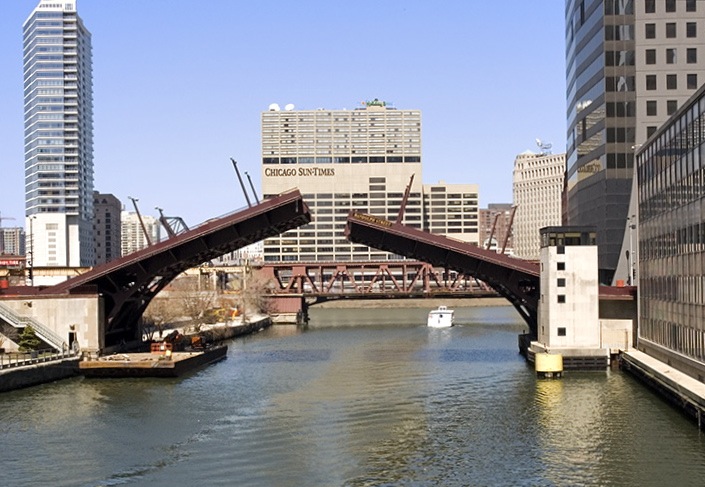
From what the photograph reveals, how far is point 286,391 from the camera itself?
159 ft

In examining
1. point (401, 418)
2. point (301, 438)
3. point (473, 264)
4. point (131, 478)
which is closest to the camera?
point (131, 478)

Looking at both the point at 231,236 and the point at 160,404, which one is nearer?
the point at 160,404

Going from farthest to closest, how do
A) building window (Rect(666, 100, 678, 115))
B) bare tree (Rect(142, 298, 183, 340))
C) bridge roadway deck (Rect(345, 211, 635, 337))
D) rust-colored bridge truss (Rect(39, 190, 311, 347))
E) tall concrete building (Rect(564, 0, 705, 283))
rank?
bare tree (Rect(142, 298, 183, 340)) < building window (Rect(666, 100, 678, 115)) < tall concrete building (Rect(564, 0, 705, 283)) < bridge roadway deck (Rect(345, 211, 635, 337)) < rust-colored bridge truss (Rect(39, 190, 311, 347))

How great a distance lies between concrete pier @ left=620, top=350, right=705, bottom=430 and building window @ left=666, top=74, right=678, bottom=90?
29.3m

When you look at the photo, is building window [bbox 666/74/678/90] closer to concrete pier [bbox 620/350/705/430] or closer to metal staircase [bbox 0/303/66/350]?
concrete pier [bbox 620/350/705/430]

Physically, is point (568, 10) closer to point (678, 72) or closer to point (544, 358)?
point (678, 72)

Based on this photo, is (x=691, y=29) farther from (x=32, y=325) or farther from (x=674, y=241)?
(x=32, y=325)

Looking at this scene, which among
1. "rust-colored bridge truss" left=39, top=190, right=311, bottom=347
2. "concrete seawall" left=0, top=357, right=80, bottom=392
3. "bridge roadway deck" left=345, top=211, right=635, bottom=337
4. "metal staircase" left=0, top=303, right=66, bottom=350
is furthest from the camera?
"bridge roadway deck" left=345, top=211, right=635, bottom=337

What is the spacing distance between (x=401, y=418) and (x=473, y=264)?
1094 inches

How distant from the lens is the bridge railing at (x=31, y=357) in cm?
4959

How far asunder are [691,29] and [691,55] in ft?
6.33

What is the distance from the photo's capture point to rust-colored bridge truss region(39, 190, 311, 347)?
195 ft

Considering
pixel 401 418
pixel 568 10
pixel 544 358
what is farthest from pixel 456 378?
pixel 568 10

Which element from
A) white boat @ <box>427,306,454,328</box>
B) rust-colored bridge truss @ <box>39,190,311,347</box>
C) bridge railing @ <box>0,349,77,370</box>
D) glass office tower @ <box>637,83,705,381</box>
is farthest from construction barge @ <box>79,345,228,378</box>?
white boat @ <box>427,306,454,328</box>
